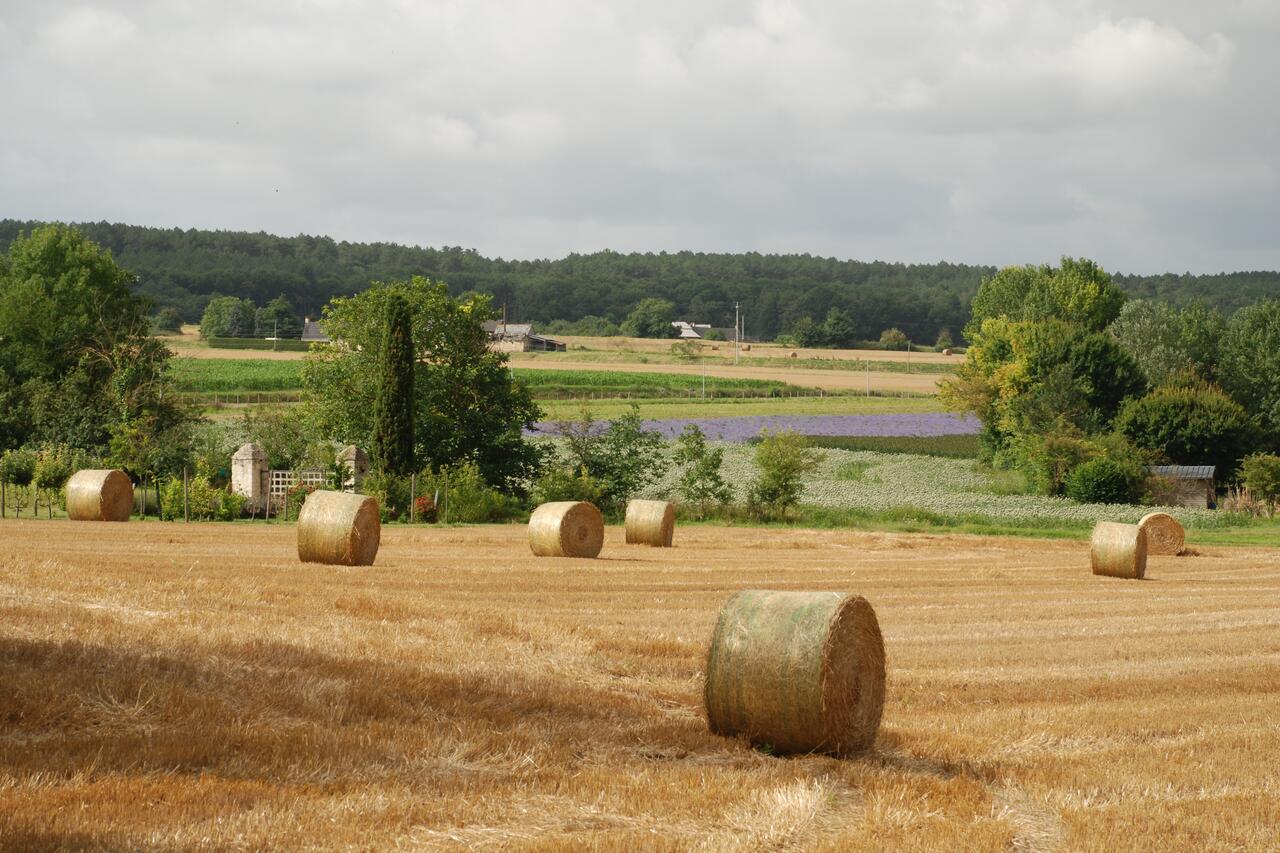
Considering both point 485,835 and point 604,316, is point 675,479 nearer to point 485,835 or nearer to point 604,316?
point 485,835

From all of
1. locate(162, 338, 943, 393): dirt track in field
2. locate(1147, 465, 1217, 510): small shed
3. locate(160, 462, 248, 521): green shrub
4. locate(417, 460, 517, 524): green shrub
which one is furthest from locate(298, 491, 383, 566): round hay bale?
locate(162, 338, 943, 393): dirt track in field

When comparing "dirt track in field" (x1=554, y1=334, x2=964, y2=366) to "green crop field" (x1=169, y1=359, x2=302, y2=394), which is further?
"dirt track in field" (x1=554, y1=334, x2=964, y2=366)

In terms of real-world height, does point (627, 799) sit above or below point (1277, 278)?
below

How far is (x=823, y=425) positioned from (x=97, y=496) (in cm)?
4480

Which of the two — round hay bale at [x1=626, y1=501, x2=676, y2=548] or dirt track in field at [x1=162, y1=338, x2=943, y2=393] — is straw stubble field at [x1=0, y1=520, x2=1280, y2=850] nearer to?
round hay bale at [x1=626, y1=501, x2=676, y2=548]

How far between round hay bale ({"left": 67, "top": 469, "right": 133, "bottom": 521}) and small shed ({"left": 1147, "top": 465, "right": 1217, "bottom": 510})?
128ft

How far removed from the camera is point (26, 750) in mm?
8195

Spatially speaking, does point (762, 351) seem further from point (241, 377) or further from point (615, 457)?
point (615, 457)

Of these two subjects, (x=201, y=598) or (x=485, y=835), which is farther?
(x=201, y=598)

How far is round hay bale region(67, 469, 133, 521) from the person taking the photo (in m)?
34.5

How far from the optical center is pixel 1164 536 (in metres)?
32.3

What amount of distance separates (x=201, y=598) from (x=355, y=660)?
10.4 ft

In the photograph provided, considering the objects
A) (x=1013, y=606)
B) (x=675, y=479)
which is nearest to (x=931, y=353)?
(x=675, y=479)

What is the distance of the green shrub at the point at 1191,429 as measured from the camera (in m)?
58.5
